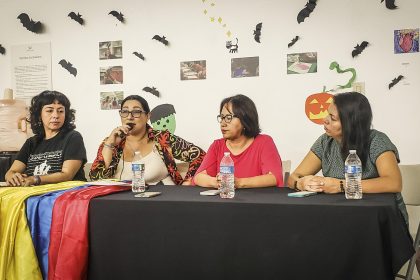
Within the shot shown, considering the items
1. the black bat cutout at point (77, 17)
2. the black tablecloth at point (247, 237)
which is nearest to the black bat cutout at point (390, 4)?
the black tablecloth at point (247, 237)

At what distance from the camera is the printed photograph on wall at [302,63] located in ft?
9.91

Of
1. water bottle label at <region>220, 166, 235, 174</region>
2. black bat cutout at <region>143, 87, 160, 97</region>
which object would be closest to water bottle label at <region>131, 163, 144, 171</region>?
water bottle label at <region>220, 166, 235, 174</region>

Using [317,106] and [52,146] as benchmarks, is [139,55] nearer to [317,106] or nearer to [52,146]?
[52,146]

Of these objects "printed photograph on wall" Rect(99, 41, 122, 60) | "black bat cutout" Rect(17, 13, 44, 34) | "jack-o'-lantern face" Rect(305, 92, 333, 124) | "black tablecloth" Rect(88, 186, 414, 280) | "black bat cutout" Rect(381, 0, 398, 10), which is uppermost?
"black bat cutout" Rect(17, 13, 44, 34)

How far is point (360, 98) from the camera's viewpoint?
6.55ft

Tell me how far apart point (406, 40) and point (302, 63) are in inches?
27.2

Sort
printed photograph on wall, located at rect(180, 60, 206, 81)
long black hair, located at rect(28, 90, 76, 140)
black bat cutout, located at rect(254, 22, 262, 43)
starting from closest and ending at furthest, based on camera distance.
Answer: long black hair, located at rect(28, 90, 76, 140)
black bat cutout, located at rect(254, 22, 262, 43)
printed photograph on wall, located at rect(180, 60, 206, 81)

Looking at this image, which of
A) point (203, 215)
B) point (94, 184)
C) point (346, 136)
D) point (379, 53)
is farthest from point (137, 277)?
point (379, 53)

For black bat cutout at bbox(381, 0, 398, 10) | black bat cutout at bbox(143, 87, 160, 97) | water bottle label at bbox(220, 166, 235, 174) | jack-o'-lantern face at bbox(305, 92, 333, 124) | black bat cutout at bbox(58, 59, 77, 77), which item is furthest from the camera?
black bat cutout at bbox(58, 59, 77, 77)

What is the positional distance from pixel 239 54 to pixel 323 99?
0.71 meters

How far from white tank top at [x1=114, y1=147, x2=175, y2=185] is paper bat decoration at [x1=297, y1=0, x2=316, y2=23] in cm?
142

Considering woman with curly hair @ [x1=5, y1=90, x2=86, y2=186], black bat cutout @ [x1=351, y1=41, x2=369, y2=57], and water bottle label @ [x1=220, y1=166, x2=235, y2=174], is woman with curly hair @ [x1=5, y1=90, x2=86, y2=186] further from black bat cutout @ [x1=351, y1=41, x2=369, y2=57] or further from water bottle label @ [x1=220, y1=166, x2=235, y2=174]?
black bat cutout @ [x1=351, y1=41, x2=369, y2=57]

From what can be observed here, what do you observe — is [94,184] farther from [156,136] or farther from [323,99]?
[323,99]

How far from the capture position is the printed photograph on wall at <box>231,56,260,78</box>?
3.16m
